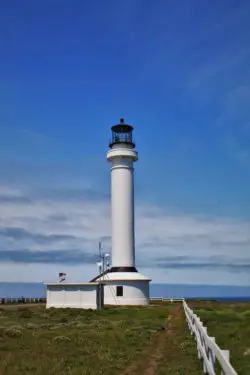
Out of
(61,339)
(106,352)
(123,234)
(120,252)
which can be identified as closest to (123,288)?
(120,252)

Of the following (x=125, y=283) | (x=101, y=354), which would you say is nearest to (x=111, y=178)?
(x=125, y=283)

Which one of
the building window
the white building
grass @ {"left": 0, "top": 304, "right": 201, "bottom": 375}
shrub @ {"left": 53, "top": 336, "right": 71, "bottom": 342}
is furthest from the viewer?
the building window

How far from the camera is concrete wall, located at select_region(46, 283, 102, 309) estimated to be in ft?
145

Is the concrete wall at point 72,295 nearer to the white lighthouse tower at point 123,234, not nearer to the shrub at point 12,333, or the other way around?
the white lighthouse tower at point 123,234

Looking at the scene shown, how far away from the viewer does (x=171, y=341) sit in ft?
63.8

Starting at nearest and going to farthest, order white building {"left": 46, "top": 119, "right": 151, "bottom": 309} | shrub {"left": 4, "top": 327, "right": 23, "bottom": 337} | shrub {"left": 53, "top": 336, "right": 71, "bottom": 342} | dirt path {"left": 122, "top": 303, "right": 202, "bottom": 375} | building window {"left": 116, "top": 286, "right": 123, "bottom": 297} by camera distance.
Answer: dirt path {"left": 122, "top": 303, "right": 202, "bottom": 375}, shrub {"left": 53, "top": 336, "right": 71, "bottom": 342}, shrub {"left": 4, "top": 327, "right": 23, "bottom": 337}, white building {"left": 46, "top": 119, "right": 151, "bottom": 309}, building window {"left": 116, "top": 286, "right": 123, "bottom": 297}

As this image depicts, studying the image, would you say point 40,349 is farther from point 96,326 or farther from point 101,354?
point 96,326

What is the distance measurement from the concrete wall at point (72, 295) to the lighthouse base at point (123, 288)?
377 centimetres

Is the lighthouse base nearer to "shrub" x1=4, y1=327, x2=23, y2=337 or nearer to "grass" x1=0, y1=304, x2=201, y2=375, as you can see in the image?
"grass" x1=0, y1=304, x2=201, y2=375

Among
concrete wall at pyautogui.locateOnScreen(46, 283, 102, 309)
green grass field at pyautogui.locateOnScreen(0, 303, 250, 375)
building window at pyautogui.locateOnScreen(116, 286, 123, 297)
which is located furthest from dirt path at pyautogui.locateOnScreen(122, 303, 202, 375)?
building window at pyautogui.locateOnScreen(116, 286, 123, 297)

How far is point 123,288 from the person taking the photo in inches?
1913

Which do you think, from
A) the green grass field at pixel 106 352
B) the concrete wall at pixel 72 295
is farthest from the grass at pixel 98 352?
the concrete wall at pixel 72 295

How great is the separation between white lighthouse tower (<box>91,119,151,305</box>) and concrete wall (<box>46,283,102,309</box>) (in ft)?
13.9

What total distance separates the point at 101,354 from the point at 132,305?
33.6 meters
